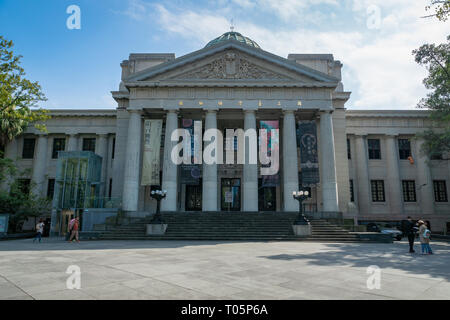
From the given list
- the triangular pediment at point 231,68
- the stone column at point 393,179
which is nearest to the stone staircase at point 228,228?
the triangular pediment at point 231,68

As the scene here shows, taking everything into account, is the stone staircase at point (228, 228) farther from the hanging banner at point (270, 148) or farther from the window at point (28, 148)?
the window at point (28, 148)

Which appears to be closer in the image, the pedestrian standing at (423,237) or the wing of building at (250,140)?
the pedestrian standing at (423,237)

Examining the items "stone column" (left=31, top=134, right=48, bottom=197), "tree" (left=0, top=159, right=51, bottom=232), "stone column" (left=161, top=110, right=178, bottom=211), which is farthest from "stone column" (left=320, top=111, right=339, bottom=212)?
"stone column" (left=31, top=134, right=48, bottom=197)

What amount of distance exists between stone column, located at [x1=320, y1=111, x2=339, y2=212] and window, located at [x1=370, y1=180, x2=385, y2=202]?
403 inches

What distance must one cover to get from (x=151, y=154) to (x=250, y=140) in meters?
9.15

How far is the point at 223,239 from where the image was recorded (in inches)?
778

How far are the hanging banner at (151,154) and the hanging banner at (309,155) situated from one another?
1331 cm

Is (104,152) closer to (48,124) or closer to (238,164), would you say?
(48,124)

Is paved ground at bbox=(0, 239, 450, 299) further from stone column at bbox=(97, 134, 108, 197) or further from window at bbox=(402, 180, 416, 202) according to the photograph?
window at bbox=(402, 180, 416, 202)

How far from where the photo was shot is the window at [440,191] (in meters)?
33.0

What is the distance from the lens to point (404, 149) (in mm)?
34375

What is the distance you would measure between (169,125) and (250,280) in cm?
2152

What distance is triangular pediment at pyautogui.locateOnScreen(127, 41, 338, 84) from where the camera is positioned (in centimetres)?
2727
